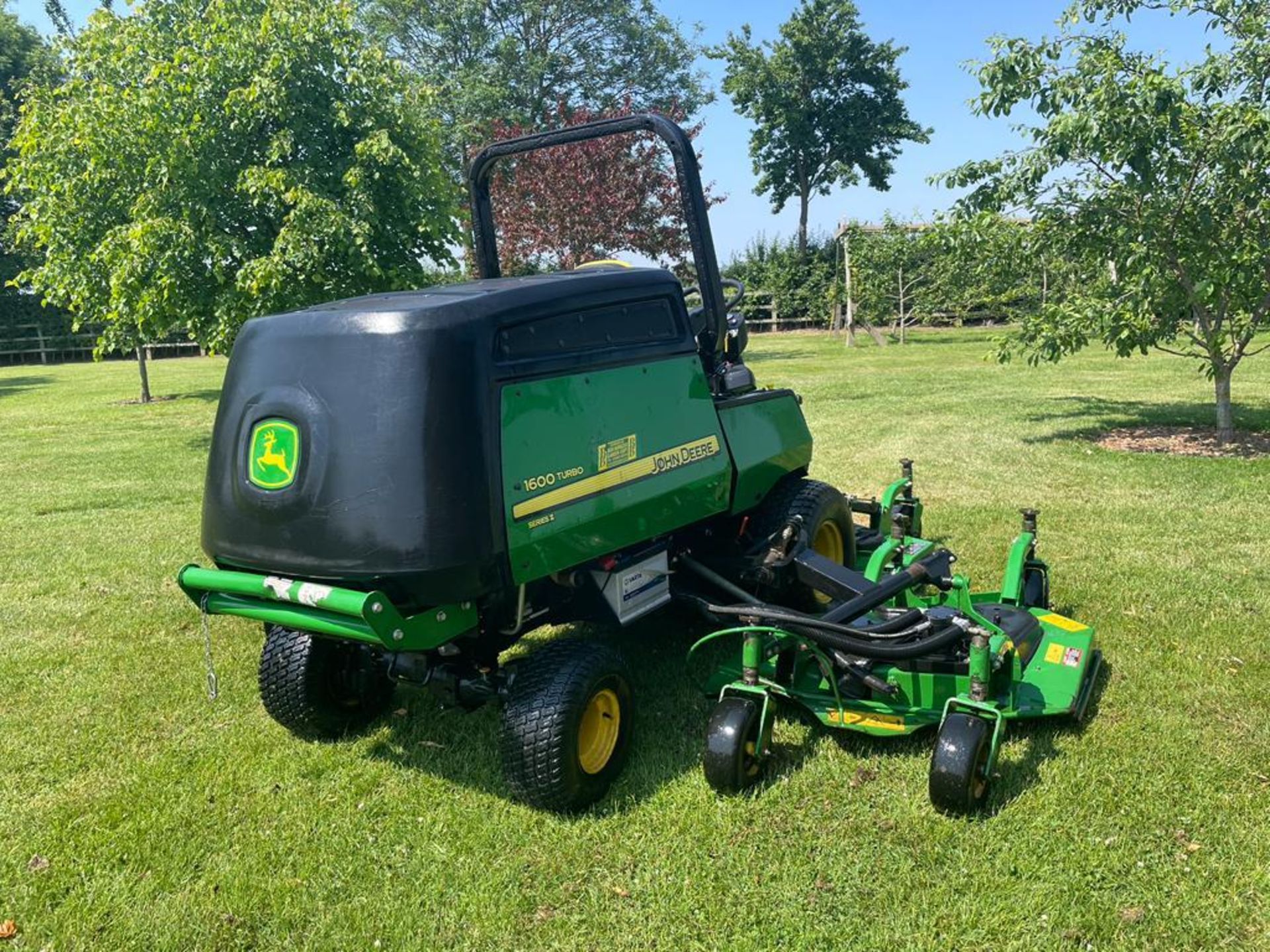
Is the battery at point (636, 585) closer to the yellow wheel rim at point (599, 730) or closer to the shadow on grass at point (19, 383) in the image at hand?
the yellow wheel rim at point (599, 730)

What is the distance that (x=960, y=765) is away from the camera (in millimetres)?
2816

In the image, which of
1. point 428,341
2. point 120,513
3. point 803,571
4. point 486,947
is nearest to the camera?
point 486,947

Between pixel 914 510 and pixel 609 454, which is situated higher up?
pixel 609 454

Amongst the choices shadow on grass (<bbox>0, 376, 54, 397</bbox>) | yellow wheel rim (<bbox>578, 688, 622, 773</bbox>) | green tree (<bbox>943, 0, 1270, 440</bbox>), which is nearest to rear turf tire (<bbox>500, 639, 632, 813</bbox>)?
yellow wheel rim (<bbox>578, 688, 622, 773</bbox>)

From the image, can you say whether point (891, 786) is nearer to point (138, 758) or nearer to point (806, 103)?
point (138, 758)

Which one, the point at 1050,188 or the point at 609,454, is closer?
the point at 609,454

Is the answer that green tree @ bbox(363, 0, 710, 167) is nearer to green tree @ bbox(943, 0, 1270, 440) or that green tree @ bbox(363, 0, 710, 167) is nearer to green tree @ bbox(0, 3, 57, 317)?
green tree @ bbox(0, 3, 57, 317)

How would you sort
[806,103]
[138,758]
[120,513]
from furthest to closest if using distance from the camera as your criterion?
1. [806,103]
2. [120,513]
3. [138,758]

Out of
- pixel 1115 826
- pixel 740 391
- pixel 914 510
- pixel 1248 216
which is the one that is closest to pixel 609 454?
pixel 740 391

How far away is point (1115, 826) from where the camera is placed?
2.84 m

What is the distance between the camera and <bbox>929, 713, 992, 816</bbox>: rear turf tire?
2.82m

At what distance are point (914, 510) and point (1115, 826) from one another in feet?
7.85

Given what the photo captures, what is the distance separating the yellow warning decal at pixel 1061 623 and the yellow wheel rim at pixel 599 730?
187 cm

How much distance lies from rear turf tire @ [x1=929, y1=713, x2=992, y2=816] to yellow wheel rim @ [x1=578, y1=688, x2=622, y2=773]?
104 centimetres
